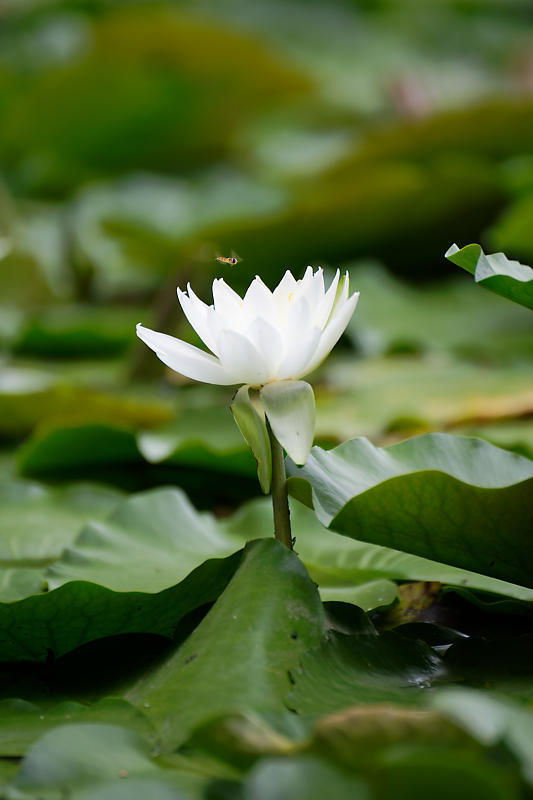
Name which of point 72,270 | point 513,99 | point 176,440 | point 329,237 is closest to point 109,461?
point 176,440

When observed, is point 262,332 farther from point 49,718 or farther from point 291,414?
point 49,718

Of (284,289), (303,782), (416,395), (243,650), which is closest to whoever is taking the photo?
(303,782)

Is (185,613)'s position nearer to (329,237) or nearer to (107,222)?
(329,237)

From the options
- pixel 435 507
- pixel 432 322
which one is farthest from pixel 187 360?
pixel 432 322

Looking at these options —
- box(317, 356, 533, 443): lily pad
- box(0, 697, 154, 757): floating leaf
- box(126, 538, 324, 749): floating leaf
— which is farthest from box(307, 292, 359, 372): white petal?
box(317, 356, 533, 443): lily pad

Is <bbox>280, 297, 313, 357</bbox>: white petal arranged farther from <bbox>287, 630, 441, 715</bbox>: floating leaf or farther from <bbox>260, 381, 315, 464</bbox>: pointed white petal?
<bbox>287, 630, 441, 715</bbox>: floating leaf

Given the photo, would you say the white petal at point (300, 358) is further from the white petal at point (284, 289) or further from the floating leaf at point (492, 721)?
the floating leaf at point (492, 721)

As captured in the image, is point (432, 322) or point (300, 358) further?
point (432, 322)
